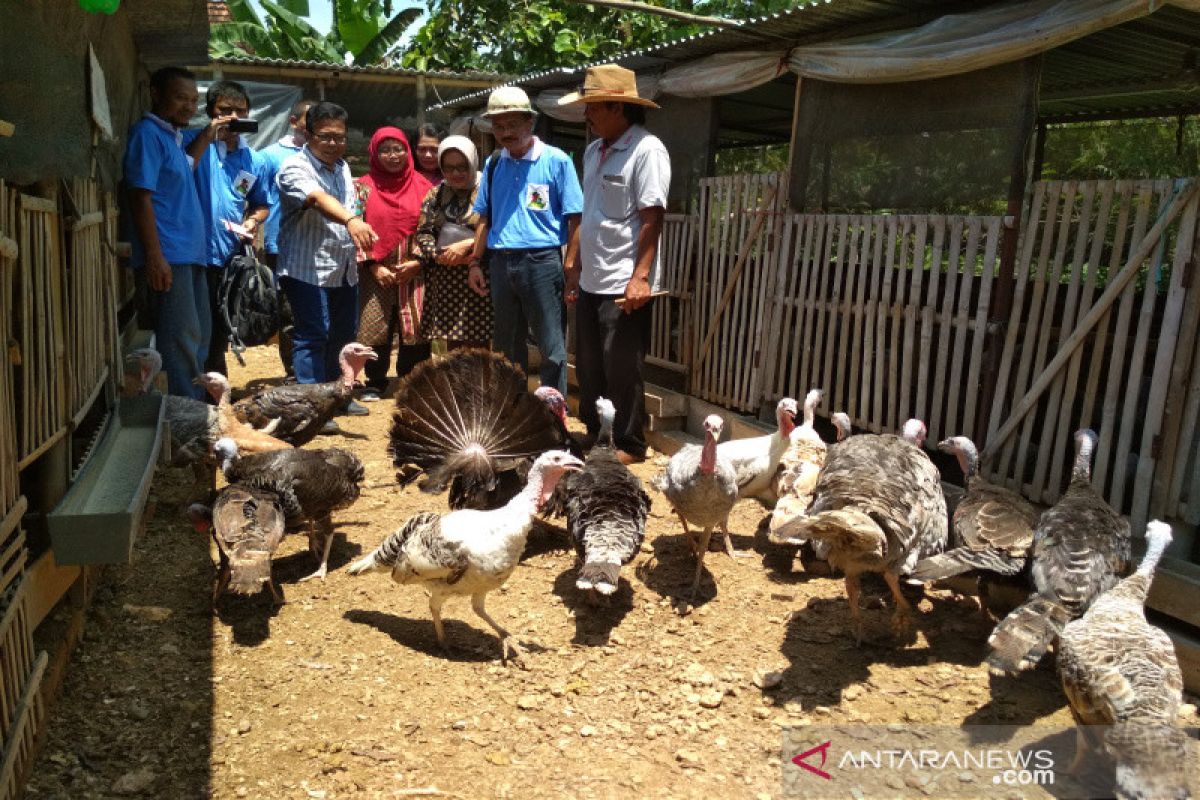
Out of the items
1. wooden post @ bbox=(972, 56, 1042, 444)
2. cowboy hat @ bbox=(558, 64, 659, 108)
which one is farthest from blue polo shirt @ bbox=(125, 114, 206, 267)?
wooden post @ bbox=(972, 56, 1042, 444)

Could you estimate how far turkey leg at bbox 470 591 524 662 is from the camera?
13.4 ft

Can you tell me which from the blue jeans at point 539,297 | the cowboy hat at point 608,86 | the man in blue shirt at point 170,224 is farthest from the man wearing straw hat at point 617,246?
the man in blue shirt at point 170,224

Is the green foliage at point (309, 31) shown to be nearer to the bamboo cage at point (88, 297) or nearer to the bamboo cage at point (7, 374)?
the bamboo cage at point (88, 297)

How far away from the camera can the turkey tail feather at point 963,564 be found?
3836 millimetres

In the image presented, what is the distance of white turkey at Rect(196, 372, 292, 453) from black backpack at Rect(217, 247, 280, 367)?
93 centimetres

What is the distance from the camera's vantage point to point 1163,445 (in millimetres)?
4062

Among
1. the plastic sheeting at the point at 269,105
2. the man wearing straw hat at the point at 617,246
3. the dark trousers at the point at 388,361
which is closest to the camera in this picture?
the man wearing straw hat at the point at 617,246

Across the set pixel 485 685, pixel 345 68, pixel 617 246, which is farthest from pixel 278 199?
pixel 485 685

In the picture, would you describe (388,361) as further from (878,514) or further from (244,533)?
(878,514)

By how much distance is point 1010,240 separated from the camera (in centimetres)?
482

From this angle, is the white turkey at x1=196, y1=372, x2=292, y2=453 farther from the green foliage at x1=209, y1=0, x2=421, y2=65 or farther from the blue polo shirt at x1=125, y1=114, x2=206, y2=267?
the green foliage at x1=209, y1=0, x2=421, y2=65

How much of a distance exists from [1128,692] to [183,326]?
568 cm

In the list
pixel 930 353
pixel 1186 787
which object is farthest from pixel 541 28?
pixel 1186 787

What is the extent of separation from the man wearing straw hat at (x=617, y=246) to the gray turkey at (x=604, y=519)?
1.41 metres
